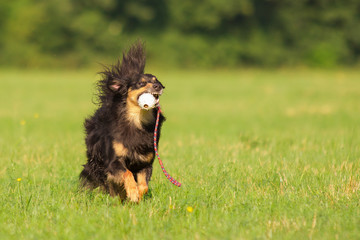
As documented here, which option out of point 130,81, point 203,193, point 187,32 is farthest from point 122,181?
point 187,32

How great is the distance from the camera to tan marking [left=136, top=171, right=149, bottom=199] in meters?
4.93

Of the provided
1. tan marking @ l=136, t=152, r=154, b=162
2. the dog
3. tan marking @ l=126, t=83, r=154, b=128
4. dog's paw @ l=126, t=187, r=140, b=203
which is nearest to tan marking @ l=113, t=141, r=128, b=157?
the dog

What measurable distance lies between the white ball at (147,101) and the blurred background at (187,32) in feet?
115

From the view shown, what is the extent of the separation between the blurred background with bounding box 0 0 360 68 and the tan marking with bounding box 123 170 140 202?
115 ft

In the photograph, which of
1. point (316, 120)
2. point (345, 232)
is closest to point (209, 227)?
point (345, 232)

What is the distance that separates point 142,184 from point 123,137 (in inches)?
21.4

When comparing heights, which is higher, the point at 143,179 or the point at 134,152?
the point at 134,152

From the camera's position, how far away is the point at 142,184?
5.01m

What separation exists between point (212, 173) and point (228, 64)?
36.5 meters

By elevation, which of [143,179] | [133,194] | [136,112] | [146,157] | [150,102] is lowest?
[133,194]

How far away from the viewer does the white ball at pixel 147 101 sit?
473cm

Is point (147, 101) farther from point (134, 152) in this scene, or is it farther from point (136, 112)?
point (134, 152)

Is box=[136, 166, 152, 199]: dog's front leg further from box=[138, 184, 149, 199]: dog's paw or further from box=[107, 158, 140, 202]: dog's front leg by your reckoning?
box=[107, 158, 140, 202]: dog's front leg

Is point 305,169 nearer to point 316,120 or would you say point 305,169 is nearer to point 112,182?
point 112,182
